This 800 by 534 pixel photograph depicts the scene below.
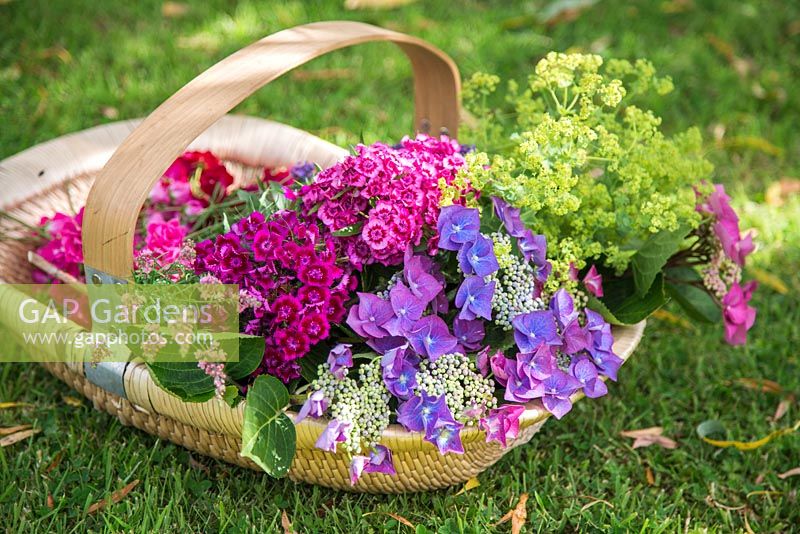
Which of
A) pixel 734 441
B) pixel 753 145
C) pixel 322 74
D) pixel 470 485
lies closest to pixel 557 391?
pixel 470 485

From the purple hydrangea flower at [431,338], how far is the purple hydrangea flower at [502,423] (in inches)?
4.3

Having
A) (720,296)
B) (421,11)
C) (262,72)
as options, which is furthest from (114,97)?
(720,296)

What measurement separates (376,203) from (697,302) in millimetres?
732

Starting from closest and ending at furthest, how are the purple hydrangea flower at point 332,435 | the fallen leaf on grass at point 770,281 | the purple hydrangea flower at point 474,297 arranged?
the purple hydrangea flower at point 332,435, the purple hydrangea flower at point 474,297, the fallen leaf on grass at point 770,281

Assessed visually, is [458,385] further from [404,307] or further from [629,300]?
[629,300]

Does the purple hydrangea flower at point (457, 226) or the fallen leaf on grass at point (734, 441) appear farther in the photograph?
the fallen leaf on grass at point (734, 441)

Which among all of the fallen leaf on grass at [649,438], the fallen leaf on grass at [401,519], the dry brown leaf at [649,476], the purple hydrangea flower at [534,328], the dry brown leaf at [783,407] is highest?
the purple hydrangea flower at [534,328]

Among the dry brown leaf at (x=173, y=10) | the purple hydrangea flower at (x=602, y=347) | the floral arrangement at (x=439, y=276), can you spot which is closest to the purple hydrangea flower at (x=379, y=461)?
the floral arrangement at (x=439, y=276)

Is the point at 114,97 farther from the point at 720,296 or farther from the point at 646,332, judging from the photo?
the point at 720,296

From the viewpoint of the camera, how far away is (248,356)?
1.25 metres

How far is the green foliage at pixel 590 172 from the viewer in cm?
134

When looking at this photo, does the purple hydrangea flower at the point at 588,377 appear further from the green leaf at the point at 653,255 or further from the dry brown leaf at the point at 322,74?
the dry brown leaf at the point at 322,74

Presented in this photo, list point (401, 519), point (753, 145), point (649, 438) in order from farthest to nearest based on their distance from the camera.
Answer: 1. point (753, 145)
2. point (649, 438)
3. point (401, 519)

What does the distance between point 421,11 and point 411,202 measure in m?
2.00
